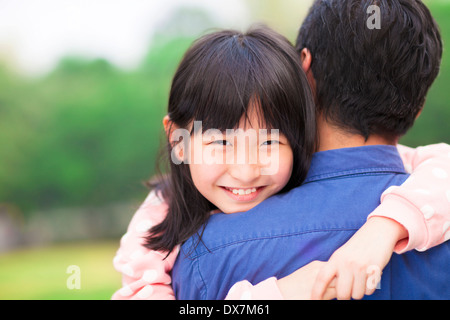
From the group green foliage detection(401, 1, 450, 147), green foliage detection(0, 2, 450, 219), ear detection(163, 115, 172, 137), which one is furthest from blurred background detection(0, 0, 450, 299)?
ear detection(163, 115, 172, 137)

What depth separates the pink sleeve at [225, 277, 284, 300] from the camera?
40.9 inches

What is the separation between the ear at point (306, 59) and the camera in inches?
52.5

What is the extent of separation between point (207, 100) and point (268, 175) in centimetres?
24

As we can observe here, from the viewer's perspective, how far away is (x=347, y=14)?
1.25 m

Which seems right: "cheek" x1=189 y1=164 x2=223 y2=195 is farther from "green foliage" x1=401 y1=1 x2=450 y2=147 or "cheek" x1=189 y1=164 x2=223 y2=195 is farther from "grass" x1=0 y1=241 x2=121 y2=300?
"grass" x1=0 y1=241 x2=121 y2=300

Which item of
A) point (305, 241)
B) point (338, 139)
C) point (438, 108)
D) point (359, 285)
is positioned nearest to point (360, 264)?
point (359, 285)

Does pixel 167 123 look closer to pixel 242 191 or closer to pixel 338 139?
pixel 242 191

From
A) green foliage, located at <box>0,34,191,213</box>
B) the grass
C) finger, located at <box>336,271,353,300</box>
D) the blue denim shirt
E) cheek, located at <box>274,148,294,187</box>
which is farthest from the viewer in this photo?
green foliage, located at <box>0,34,191,213</box>

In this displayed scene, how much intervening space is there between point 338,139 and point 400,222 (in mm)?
342

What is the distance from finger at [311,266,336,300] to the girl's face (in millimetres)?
315

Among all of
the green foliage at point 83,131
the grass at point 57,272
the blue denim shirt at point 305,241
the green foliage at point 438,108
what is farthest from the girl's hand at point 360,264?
the green foliage at point 83,131
